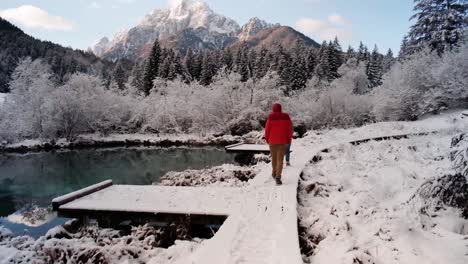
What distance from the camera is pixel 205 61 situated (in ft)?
176

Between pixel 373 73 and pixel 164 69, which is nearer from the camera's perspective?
pixel 164 69

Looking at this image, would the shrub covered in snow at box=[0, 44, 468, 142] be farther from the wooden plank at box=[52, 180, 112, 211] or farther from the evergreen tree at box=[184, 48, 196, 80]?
the wooden plank at box=[52, 180, 112, 211]

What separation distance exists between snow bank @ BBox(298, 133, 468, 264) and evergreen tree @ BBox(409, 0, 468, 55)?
24.4m

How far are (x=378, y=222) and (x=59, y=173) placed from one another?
18.2 metres

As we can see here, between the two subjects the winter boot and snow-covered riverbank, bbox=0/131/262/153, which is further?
snow-covered riverbank, bbox=0/131/262/153

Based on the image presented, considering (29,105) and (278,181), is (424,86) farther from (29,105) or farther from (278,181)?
(29,105)

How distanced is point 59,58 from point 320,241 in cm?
9103

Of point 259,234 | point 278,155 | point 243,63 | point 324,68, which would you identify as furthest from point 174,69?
point 259,234

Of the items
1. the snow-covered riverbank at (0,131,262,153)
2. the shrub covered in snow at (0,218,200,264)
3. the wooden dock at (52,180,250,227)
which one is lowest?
the snow-covered riverbank at (0,131,262,153)

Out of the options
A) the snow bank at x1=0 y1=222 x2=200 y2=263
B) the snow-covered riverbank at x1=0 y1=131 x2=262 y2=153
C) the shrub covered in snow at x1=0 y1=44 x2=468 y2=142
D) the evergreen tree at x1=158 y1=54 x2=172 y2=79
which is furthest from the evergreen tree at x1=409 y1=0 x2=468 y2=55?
the evergreen tree at x1=158 y1=54 x2=172 y2=79

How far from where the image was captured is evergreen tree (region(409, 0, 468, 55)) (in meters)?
26.3

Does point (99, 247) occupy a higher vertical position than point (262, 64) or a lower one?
lower

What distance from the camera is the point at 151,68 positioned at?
4888 cm

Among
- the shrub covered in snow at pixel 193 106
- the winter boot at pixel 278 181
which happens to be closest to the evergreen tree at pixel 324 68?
the shrub covered in snow at pixel 193 106
